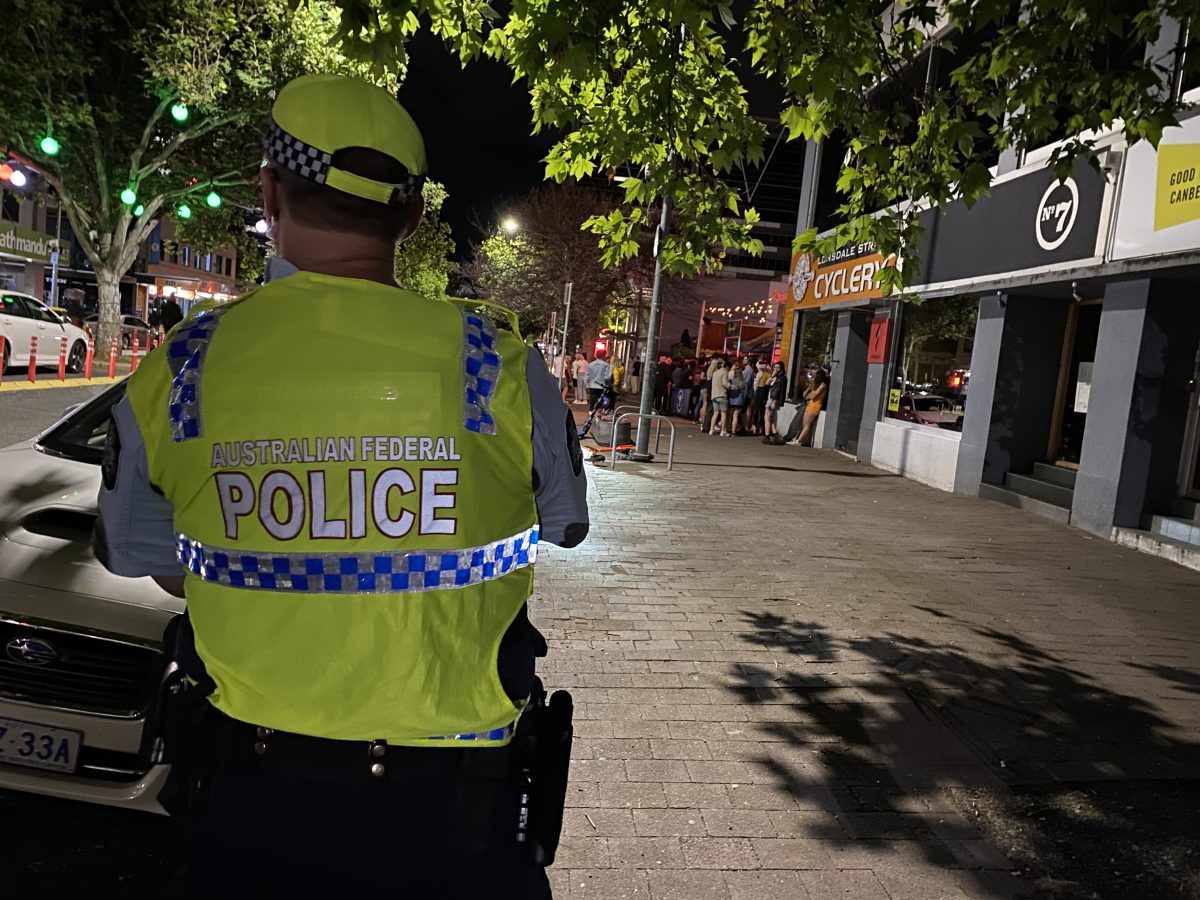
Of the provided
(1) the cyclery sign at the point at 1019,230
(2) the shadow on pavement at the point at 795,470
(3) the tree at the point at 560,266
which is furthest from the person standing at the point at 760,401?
(3) the tree at the point at 560,266

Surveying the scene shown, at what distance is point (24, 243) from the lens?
37875 mm

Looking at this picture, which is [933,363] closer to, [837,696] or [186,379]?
[837,696]

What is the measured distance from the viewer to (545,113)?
6.29m

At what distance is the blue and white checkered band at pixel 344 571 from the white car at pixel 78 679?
154 centimetres

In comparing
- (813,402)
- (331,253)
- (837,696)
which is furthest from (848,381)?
(331,253)

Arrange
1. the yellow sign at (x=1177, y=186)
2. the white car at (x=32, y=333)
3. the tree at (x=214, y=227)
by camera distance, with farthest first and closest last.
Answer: the tree at (x=214, y=227)
the white car at (x=32, y=333)
the yellow sign at (x=1177, y=186)

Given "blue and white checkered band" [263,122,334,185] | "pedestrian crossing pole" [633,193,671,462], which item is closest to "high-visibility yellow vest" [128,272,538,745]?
"blue and white checkered band" [263,122,334,185]

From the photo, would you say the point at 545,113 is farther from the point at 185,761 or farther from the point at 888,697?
the point at 185,761

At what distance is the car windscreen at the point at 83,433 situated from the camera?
3.85 m

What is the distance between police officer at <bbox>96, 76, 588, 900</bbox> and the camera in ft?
4.20

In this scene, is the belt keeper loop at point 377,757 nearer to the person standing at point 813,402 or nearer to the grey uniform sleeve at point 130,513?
the grey uniform sleeve at point 130,513

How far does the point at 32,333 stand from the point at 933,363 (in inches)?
681

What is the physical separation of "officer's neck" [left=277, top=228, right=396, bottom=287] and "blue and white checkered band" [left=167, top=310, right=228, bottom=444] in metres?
0.17

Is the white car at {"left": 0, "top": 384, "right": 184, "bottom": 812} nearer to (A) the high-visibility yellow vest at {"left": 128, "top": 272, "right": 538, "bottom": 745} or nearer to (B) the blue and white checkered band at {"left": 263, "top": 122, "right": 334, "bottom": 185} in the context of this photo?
(A) the high-visibility yellow vest at {"left": 128, "top": 272, "right": 538, "bottom": 745}
